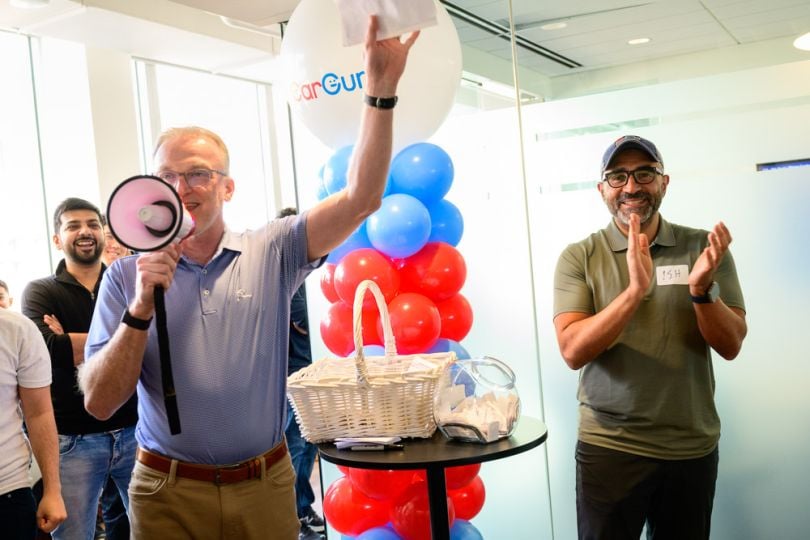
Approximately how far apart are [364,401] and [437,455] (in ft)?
0.84

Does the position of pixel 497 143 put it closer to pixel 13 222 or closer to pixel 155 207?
pixel 155 207

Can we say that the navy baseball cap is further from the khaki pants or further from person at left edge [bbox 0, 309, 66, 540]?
person at left edge [bbox 0, 309, 66, 540]

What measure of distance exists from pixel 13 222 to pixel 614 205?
4219 mm

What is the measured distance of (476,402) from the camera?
2154 millimetres

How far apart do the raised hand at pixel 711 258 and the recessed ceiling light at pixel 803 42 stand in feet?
3.30

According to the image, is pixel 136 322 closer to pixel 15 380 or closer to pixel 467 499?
pixel 15 380

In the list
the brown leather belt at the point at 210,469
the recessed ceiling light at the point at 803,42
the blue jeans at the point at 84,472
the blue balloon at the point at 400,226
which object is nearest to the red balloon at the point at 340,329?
the blue balloon at the point at 400,226

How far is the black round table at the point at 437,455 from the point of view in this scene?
6.33ft

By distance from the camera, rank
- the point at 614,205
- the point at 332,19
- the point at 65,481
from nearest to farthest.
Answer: the point at 614,205
the point at 332,19
the point at 65,481

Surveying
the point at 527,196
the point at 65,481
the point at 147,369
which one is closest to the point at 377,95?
the point at 147,369

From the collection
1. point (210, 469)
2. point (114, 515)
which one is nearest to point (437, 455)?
point (210, 469)

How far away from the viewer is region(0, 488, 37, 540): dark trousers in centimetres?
195

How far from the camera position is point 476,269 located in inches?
127

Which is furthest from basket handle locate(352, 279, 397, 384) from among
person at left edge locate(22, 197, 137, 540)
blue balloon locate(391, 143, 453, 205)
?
person at left edge locate(22, 197, 137, 540)
